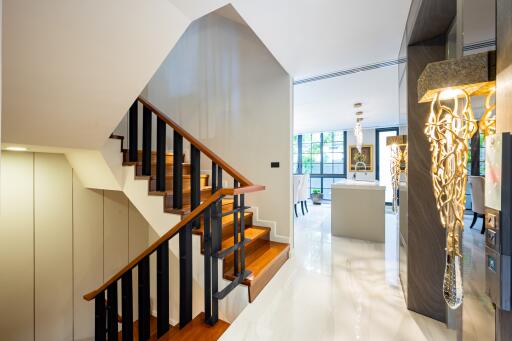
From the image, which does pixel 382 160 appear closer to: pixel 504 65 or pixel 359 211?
pixel 359 211

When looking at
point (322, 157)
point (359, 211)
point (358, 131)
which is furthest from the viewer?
point (322, 157)

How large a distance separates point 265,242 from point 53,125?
8.47ft

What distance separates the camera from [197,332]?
1700 mm

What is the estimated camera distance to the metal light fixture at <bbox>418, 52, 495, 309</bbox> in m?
0.72

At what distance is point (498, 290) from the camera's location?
0.63m

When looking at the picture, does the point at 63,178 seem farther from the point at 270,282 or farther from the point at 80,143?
the point at 270,282

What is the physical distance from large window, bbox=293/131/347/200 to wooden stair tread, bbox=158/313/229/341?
5.85 m

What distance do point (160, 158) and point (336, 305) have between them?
2224 millimetres

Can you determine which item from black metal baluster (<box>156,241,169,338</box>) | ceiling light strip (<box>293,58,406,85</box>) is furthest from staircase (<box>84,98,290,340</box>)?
ceiling light strip (<box>293,58,406,85</box>)

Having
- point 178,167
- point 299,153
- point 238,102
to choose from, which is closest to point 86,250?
point 178,167

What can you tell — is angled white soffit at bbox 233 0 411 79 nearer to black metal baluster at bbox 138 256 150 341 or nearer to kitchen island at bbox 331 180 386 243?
kitchen island at bbox 331 180 386 243

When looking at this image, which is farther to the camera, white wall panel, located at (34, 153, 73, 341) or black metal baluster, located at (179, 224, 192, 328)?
white wall panel, located at (34, 153, 73, 341)

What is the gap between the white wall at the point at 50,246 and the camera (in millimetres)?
2480

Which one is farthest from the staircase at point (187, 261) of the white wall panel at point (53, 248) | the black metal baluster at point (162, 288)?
the white wall panel at point (53, 248)
